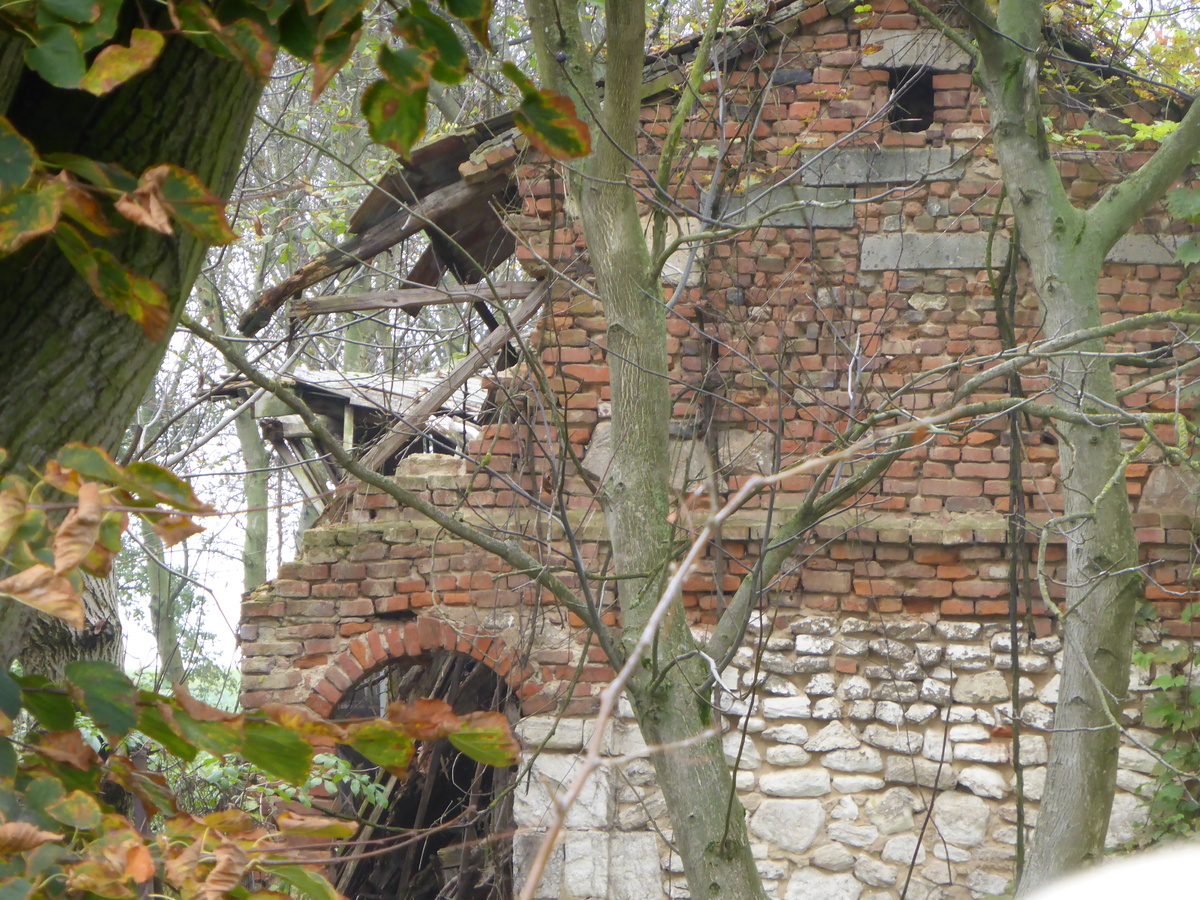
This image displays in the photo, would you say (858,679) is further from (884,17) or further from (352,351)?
(352,351)

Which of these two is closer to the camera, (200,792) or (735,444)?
(735,444)

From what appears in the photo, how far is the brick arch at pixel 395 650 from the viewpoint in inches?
194

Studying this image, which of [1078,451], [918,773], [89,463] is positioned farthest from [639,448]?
[918,773]

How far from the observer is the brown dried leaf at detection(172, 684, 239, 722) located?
1145 mm

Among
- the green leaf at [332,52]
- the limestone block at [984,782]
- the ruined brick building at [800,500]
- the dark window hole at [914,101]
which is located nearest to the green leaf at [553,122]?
the green leaf at [332,52]

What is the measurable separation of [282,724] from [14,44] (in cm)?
86

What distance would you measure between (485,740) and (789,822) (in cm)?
381

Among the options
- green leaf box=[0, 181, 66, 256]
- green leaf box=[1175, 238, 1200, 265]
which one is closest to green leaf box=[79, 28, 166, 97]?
green leaf box=[0, 181, 66, 256]

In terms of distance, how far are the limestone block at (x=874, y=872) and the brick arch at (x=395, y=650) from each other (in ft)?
5.68

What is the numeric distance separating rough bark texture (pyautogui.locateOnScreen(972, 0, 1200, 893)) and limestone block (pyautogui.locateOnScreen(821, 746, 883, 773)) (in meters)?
1.22

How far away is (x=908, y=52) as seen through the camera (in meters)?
5.30

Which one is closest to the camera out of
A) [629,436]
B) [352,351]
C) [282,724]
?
[282,724]

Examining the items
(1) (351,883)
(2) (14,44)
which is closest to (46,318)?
(2) (14,44)

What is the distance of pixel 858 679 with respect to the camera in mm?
4789
